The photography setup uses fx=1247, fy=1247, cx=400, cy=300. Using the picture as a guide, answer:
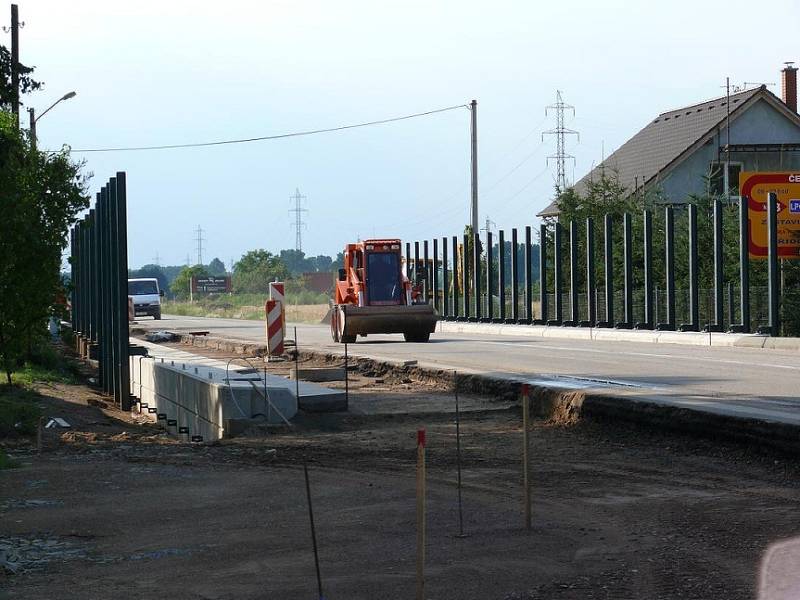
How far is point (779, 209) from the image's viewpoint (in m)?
31.8

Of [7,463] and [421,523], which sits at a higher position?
[421,523]

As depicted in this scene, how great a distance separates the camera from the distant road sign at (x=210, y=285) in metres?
154

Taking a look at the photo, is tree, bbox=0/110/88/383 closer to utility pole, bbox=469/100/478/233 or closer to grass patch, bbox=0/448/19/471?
grass patch, bbox=0/448/19/471

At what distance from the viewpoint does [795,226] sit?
102 feet

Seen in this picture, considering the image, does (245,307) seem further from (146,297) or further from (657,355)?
(657,355)

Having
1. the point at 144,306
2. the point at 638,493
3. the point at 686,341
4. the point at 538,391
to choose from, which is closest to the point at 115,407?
the point at 538,391

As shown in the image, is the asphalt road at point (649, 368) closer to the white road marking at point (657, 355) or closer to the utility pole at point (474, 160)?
the white road marking at point (657, 355)

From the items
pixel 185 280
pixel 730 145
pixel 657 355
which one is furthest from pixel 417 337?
pixel 185 280

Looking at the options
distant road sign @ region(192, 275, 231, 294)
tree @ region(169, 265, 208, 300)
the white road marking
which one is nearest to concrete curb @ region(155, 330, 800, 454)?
the white road marking

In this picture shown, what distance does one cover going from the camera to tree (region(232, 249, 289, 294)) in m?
143

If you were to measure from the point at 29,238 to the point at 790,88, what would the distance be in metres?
50.5

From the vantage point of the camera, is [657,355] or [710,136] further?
[710,136]

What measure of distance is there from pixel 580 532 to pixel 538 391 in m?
7.52

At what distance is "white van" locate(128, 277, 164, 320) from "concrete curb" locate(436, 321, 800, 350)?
24.6 metres
